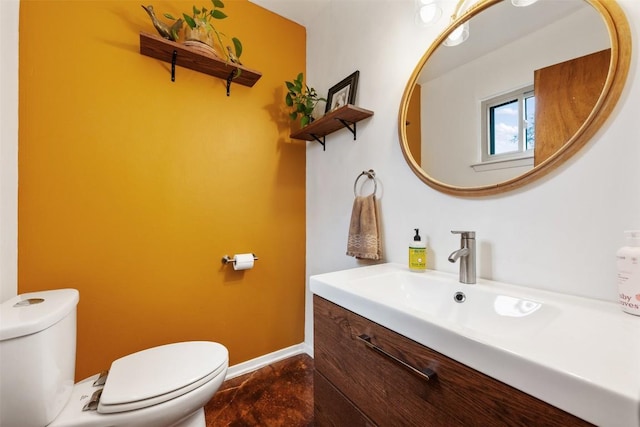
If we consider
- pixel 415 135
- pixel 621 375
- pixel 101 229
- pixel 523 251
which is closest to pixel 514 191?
pixel 523 251

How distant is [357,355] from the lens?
2.43ft

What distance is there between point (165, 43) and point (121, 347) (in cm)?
157

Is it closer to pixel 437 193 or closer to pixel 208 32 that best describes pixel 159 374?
pixel 437 193

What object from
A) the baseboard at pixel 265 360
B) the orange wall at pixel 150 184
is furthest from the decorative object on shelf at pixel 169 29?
the baseboard at pixel 265 360

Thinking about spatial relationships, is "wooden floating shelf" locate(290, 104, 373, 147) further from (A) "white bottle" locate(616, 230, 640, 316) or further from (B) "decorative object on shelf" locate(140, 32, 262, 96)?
(A) "white bottle" locate(616, 230, 640, 316)

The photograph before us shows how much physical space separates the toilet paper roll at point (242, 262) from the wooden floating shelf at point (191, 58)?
1.10 m

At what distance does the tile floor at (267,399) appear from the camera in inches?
49.1

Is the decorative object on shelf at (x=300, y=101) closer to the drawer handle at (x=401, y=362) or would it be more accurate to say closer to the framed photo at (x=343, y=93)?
the framed photo at (x=343, y=93)

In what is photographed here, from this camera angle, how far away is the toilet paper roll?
1.55 meters

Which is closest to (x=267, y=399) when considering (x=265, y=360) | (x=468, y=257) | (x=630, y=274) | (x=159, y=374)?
(x=265, y=360)

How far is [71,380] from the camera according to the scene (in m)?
0.96

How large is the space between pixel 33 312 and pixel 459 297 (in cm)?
141

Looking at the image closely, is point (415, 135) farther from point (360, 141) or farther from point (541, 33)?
point (541, 33)

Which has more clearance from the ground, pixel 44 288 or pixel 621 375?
pixel 621 375
